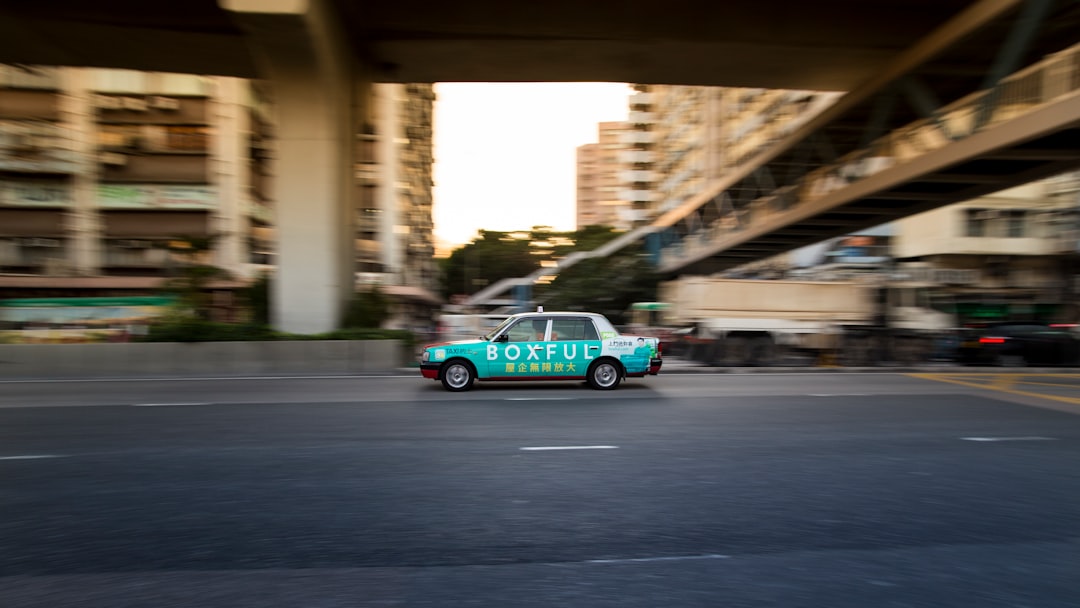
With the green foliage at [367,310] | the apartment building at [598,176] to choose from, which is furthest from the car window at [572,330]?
the apartment building at [598,176]

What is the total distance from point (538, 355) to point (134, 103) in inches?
1456

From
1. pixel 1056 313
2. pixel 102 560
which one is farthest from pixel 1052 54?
pixel 102 560

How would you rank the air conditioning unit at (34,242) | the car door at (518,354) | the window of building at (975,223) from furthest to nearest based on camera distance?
the air conditioning unit at (34,242), the window of building at (975,223), the car door at (518,354)

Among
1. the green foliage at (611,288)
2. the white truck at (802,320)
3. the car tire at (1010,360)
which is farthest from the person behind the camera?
the green foliage at (611,288)

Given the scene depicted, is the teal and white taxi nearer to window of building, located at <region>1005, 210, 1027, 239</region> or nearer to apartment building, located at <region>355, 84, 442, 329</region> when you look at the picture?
apartment building, located at <region>355, 84, 442, 329</region>

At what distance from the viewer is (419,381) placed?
1581 cm

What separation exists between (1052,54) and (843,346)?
9.26m

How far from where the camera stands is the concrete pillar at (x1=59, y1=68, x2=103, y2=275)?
39594 mm

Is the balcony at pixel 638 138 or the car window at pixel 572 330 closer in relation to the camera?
the car window at pixel 572 330

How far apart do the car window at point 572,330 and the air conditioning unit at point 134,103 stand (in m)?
36.7

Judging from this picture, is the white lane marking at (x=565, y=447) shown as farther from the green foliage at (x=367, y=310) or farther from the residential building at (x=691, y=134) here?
the residential building at (x=691, y=134)

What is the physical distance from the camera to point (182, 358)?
18375mm

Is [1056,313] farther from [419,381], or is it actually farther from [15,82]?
[15,82]

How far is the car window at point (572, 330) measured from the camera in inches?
530
